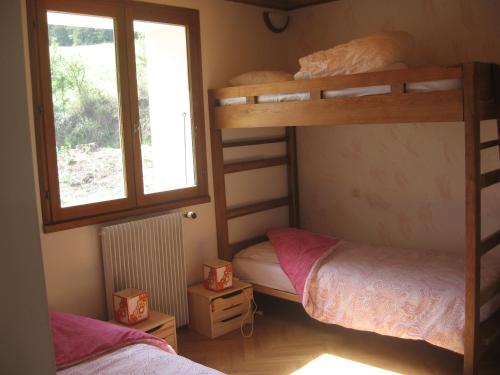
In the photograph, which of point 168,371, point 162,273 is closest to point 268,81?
point 162,273

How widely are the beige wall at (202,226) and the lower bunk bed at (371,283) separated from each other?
40 cm

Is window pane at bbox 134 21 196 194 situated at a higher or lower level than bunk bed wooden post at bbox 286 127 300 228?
higher

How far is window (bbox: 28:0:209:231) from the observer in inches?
125

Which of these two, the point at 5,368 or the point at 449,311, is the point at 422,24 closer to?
the point at 449,311

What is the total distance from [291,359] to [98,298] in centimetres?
130

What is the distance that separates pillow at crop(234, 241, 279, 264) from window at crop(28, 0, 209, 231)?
560 millimetres

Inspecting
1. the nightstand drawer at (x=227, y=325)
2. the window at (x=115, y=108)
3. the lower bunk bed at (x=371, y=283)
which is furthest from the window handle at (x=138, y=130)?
the nightstand drawer at (x=227, y=325)

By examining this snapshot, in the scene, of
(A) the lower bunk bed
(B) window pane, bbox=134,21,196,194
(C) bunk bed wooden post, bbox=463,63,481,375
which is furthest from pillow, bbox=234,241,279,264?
(C) bunk bed wooden post, bbox=463,63,481,375

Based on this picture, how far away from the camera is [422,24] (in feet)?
13.0

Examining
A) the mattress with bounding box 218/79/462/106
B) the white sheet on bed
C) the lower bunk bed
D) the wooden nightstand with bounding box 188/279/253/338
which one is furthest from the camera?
the wooden nightstand with bounding box 188/279/253/338

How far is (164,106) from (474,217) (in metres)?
2.19

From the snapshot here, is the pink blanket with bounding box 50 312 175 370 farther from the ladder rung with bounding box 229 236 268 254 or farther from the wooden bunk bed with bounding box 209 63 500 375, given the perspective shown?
the ladder rung with bounding box 229 236 268 254

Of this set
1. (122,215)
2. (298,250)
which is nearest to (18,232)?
(122,215)

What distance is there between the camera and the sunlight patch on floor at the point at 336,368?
10.5 ft
